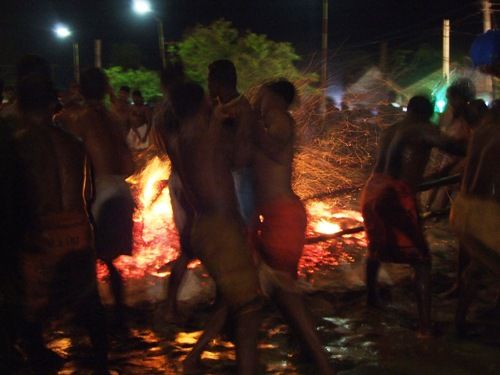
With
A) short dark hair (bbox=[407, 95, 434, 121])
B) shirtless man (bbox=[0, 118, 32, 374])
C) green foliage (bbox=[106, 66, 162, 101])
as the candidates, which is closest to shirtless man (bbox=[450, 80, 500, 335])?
short dark hair (bbox=[407, 95, 434, 121])

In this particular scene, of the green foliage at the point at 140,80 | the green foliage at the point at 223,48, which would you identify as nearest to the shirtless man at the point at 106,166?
the green foliage at the point at 223,48

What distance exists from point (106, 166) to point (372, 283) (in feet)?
Result: 7.86

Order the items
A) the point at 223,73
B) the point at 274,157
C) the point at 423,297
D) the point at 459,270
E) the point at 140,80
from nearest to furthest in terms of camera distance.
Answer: the point at 274,157
the point at 223,73
the point at 423,297
the point at 459,270
the point at 140,80

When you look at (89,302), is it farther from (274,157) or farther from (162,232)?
(162,232)

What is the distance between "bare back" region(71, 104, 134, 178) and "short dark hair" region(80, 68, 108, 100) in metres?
0.10

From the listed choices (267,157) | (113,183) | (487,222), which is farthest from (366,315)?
(113,183)

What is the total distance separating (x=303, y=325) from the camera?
13.1 ft

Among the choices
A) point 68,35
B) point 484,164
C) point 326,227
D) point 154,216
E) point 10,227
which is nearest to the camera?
point 10,227

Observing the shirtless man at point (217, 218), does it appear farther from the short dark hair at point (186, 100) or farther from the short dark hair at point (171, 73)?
the short dark hair at point (171, 73)

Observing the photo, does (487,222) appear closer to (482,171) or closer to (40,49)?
(482,171)

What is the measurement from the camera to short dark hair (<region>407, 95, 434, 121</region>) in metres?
4.96

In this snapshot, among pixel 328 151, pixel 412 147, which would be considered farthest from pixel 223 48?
pixel 412 147

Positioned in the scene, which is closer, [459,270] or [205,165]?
[205,165]

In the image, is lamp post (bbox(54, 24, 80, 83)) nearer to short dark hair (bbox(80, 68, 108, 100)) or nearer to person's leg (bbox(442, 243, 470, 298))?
short dark hair (bbox(80, 68, 108, 100))
